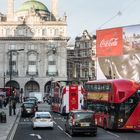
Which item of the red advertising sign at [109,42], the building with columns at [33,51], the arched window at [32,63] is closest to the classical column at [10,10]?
the building with columns at [33,51]

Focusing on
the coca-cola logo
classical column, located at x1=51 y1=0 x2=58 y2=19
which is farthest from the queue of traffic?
classical column, located at x1=51 y1=0 x2=58 y2=19

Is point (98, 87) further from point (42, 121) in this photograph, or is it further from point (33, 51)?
point (33, 51)

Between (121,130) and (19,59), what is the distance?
100901 millimetres

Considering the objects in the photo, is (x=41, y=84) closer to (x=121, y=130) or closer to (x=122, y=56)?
(x=122, y=56)

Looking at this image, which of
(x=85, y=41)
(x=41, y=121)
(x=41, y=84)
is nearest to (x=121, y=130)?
(x=41, y=121)

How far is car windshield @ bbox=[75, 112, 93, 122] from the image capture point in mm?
35969

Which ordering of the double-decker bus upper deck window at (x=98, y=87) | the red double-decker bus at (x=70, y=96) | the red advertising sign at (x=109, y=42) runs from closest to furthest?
1. the double-decker bus upper deck window at (x=98, y=87)
2. the red double-decker bus at (x=70, y=96)
3. the red advertising sign at (x=109, y=42)

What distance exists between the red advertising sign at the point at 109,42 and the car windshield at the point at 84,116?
55.6 m

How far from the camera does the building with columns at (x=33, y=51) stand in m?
140

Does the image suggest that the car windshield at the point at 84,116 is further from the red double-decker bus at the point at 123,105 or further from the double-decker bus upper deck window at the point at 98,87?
the double-decker bus upper deck window at the point at 98,87

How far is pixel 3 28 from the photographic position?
141 meters

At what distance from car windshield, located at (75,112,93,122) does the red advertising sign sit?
5565cm

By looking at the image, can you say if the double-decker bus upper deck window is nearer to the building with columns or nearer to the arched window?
the building with columns

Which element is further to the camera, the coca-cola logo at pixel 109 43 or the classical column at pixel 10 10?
the classical column at pixel 10 10
